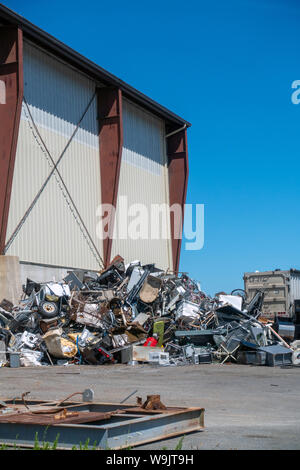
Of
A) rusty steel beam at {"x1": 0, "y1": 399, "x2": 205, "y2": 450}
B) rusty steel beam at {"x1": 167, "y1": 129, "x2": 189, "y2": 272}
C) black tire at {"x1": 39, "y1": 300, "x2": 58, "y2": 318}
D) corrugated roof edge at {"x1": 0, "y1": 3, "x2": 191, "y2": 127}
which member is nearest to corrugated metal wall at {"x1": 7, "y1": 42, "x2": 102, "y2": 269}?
corrugated roof edge at {"x1": 0, "y1": 3, "x2": 191, "y2": 127}

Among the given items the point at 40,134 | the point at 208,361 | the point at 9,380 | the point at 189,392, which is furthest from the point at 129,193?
the point at 189,392

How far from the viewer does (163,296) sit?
76.1ft

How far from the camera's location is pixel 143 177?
3591cm

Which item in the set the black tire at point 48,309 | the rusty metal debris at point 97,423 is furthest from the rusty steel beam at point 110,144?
the rusty metal debris at point 97,423

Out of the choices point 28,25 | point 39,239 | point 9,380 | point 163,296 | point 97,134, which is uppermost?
point 28,25

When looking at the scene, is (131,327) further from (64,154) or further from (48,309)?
(64,154)

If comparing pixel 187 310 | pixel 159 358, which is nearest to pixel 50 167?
pixel 187 310

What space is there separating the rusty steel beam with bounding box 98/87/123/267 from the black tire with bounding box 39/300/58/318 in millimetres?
9027

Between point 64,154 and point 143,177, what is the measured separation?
7847 millimetres

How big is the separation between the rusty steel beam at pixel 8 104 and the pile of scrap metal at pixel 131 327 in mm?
3726

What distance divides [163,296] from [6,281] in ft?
20.4

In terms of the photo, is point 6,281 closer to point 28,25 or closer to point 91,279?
point 91,279

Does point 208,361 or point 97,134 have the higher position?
point 97,134

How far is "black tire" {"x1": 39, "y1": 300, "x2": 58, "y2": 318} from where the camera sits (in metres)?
21.5
